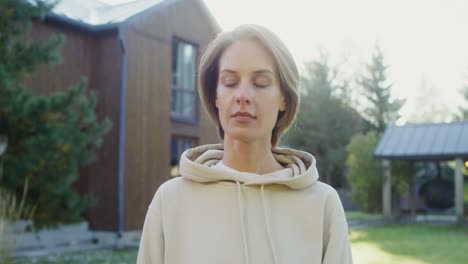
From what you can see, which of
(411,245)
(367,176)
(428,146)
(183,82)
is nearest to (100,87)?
(183,82)

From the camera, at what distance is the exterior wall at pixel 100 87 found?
9.70 m

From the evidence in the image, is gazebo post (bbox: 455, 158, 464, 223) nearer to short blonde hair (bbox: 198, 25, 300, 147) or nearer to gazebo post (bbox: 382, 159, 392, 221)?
gazebo post (bbox: 382, 159, 392, 221)

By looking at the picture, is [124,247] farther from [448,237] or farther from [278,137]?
[278,137]

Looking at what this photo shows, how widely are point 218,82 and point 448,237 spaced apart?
10167mm

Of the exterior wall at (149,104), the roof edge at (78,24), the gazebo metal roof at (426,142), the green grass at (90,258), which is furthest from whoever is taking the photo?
the gazebo metal roof at (426,142)

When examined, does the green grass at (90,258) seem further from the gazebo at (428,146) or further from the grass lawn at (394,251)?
the gazebo at (428,146)

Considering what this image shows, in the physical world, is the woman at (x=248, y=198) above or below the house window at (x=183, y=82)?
below

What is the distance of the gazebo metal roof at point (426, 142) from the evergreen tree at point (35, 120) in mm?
9235

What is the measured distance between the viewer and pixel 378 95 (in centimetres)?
3130

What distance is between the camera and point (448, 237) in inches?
411

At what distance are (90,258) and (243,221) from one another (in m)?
7.17

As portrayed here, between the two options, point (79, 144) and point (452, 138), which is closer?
point (79, 144)

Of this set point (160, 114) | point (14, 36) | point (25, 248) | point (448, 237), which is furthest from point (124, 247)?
point (448, 237)

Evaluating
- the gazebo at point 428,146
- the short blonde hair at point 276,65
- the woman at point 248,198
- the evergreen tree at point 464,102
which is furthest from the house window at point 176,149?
the evergreen tree at point 464,102
